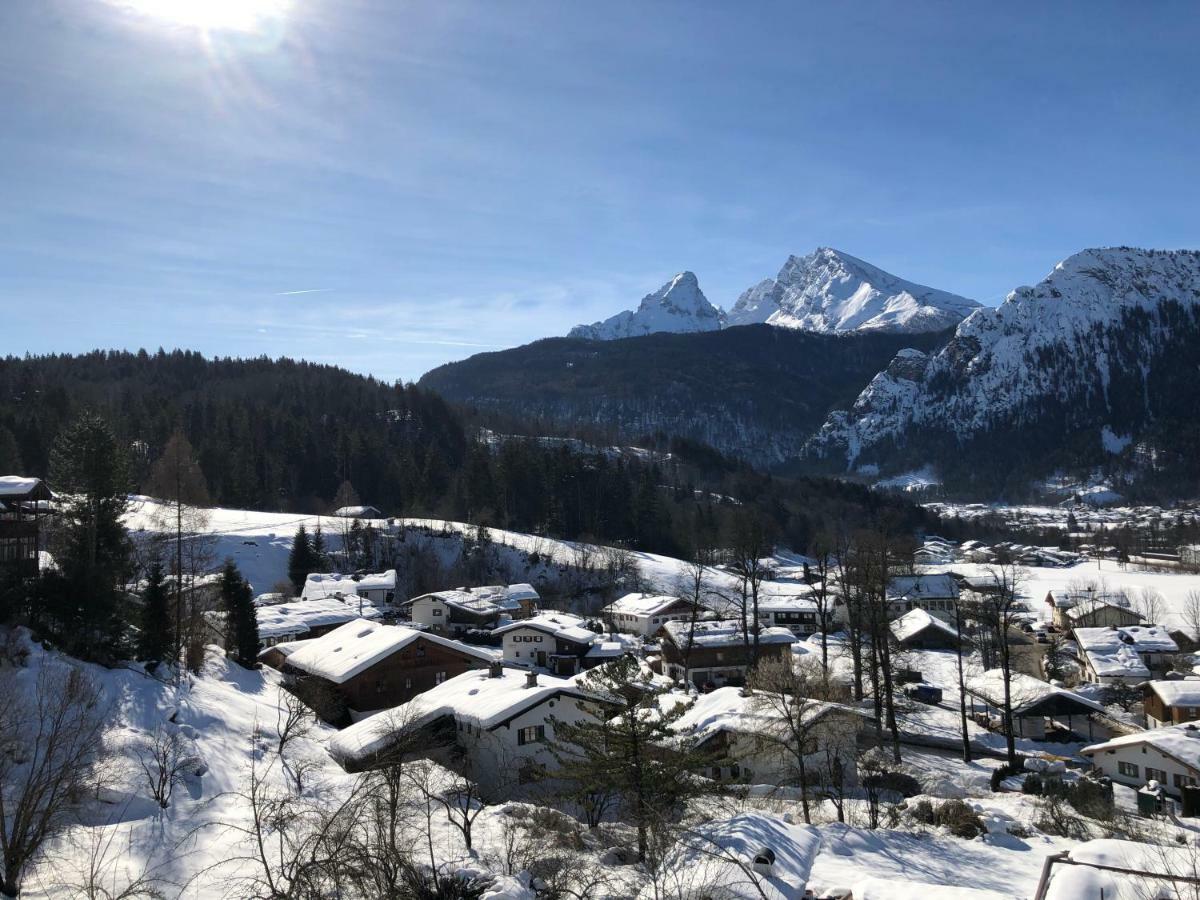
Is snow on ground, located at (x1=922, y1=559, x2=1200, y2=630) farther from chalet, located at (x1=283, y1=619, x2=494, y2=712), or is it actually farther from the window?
the window

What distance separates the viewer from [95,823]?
1691cm

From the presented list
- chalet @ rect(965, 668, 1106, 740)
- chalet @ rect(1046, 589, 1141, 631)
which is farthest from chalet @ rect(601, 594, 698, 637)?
chalet @ rect(1046, 589, 1141, 631)

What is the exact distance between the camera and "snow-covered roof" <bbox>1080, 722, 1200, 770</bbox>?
31766 mm

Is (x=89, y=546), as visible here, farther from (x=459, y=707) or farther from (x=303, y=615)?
(x=303, y=615)

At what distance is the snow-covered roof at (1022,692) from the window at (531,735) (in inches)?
885

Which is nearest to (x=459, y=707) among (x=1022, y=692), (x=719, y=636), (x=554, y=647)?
(x=554, y=647)

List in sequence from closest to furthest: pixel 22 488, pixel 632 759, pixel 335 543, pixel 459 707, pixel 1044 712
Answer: pixel 632 759 < pixel 459 707 < pixel 22 488 < pixel 1044 712 < pixel 335 543

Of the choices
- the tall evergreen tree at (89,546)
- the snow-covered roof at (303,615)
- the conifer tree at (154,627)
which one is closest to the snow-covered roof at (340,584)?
the snow-covered roof at (303,615)

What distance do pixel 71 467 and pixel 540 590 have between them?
52.5 m

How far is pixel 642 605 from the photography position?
68438 millimetres

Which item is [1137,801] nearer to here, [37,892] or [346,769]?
[346,769]

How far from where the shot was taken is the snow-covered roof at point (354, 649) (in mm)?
38062

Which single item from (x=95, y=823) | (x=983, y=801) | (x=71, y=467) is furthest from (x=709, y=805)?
(x=71, y=467)

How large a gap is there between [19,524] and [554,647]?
3414cm
